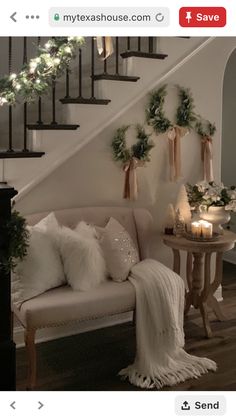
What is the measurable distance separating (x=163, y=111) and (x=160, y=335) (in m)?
1.49

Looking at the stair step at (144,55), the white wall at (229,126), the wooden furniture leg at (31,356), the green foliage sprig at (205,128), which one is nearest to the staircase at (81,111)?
the stair step at (144,55)

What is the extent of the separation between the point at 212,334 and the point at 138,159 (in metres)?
1.19

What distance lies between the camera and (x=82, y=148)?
307 cm

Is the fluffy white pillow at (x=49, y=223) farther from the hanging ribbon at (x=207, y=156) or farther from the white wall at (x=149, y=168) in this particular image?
the hanging ribbon at (x=207, y=156)

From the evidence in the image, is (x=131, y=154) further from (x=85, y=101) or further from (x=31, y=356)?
(x=31, y=356)

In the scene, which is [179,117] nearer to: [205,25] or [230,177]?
[230,177]

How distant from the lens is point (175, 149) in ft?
11.1

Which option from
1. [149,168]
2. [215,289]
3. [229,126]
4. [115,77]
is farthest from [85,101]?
[229,126]

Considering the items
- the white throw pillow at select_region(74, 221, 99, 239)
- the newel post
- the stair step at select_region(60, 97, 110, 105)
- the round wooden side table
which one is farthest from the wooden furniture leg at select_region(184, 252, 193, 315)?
the newel post

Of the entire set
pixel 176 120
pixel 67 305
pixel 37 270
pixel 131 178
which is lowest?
pixel 67 305

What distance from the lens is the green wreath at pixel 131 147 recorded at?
3176 mm

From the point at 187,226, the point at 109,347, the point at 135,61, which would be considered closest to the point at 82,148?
the point at 135,61

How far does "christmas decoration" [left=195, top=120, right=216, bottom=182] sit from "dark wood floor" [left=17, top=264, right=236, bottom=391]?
0.99 metres

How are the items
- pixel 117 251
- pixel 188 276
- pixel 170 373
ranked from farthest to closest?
pixel 188 276
pixel 117 251
pixel 170 373
